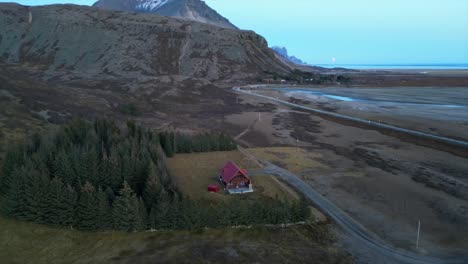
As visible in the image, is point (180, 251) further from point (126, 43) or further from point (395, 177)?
point (126, 43)

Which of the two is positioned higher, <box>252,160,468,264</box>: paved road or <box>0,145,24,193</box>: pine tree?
<box>0,145,24,193</box>: pine tree

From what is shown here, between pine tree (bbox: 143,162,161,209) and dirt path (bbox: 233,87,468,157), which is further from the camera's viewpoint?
dirt path (bbox: 233,87,468,157)

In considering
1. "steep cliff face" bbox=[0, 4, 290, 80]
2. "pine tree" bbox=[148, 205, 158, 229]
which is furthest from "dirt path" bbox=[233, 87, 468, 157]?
"steep cliff face" bbox=[0, 4, 290, 80]

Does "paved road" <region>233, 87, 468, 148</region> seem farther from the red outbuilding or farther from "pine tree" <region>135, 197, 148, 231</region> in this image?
"pine tree" <region>135, 197, 148, 231</region>

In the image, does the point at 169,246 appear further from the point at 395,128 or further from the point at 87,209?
the point at 395,128

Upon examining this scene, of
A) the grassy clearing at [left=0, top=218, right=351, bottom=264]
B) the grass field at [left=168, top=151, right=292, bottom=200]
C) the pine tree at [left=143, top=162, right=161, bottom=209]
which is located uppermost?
the pine tree at [left=143, top=162, right=161, bottom=209]

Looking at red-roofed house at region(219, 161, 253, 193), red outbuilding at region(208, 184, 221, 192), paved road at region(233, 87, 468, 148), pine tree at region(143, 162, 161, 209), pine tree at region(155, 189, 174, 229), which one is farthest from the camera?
paved road at region(233, 87, 468, 148)

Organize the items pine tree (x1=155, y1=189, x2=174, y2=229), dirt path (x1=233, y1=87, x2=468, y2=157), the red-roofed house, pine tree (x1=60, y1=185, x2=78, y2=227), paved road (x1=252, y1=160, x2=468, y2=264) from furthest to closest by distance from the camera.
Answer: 1. dirt path (x1=233, y1=87, x2=468, y2=157)
2. the red-roofed house
3. pine tree (x1=60, y1=185, x2=78, y2=227)
4. pine tree (x1=155, y1=189, x2=174, y2=229)
5. paved road (x1=252, y1=160, x2=468, y2=264)

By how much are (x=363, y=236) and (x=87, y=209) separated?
943 inches

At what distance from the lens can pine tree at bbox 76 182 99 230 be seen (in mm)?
31766

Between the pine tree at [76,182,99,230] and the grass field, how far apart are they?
1013cm

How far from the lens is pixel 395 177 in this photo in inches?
1804

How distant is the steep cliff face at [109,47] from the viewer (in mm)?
170375

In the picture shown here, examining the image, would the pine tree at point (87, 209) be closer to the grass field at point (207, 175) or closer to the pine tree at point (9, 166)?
the pine tree at point (9, 166)
